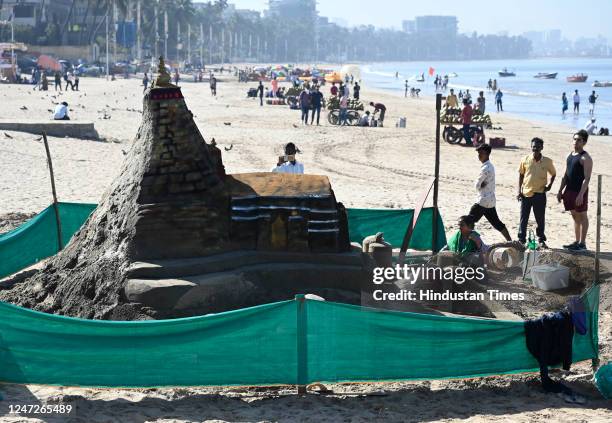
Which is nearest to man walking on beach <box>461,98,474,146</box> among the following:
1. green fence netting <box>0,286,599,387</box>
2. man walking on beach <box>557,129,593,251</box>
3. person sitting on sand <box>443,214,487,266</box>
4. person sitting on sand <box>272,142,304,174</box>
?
man walking on beach <box>557,129,593,251</box>

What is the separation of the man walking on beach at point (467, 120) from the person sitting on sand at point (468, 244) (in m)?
16.2

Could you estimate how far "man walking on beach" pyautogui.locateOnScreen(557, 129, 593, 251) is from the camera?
38.2 ft

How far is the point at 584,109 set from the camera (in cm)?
5566

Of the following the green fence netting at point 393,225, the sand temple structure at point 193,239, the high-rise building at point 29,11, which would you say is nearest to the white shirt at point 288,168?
the green fence netting at point 393,225

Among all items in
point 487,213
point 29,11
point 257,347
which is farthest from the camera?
point 29,11

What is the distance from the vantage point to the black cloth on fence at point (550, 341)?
736cm

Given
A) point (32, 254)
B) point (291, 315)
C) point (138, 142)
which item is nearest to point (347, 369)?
point (291, 315)

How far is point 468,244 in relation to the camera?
33.6 ft

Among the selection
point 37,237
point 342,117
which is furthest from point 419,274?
point 342,117

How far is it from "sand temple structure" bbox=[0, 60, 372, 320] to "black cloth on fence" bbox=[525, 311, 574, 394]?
2266 millimetres

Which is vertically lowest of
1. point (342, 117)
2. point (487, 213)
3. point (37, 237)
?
point (37, 237)

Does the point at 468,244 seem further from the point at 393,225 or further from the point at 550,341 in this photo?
the point at 550,341

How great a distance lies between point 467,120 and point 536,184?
48.1 feet
